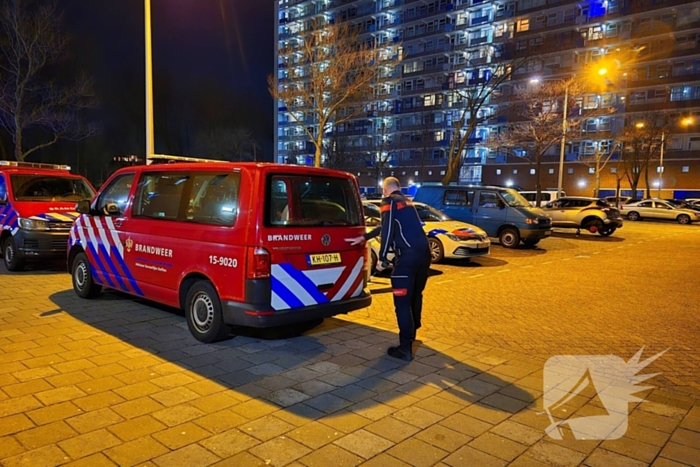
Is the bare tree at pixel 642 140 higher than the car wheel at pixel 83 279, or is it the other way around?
the bare tree at pixel 642 140

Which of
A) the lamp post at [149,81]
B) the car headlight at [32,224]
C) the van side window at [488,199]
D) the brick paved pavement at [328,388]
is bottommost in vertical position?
the brick paved pavement at [328,388]

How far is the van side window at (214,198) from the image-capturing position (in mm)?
4992

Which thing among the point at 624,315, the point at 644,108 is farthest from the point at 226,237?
the point at 644,108

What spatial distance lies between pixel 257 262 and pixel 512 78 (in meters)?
57.3

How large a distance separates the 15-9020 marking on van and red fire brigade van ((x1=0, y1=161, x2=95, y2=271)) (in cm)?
586

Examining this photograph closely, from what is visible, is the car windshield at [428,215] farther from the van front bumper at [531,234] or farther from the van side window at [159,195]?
the van side window at [159,195]

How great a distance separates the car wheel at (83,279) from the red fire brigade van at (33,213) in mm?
2362

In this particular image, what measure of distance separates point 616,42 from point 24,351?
60247mm

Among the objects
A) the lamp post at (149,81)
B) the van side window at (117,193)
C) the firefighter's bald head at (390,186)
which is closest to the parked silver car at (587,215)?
the lamp post at (149,81)

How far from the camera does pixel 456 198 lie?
15.3 metres

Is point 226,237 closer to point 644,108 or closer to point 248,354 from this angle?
point 248,354

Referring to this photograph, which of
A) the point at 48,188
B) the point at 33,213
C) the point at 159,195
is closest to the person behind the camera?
the point at 159,195

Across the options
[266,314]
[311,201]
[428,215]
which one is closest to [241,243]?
[266,314]

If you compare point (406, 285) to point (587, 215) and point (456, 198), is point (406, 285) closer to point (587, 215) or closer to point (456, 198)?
point (456, 198)
